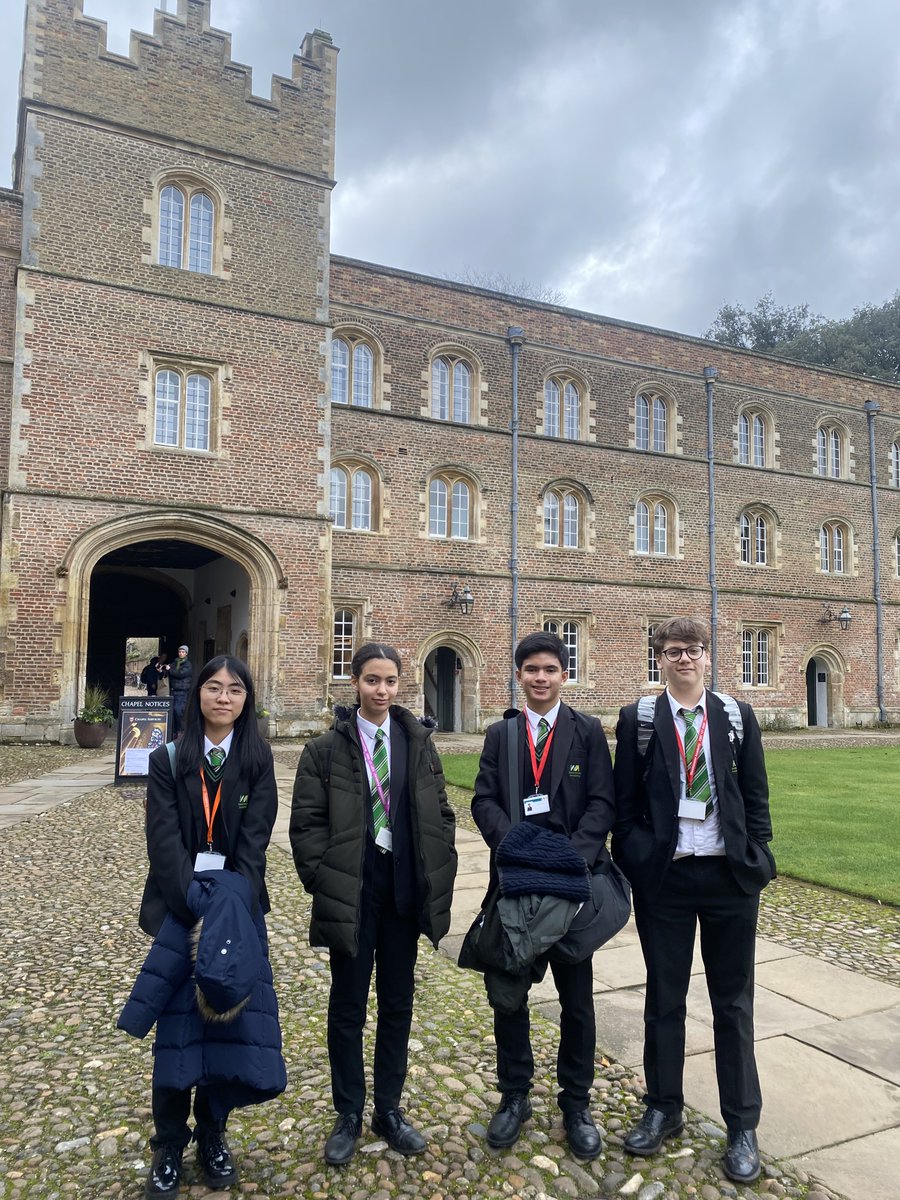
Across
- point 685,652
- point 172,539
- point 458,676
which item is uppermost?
point 172,539

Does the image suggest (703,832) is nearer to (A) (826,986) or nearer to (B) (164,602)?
(A) (826,986)

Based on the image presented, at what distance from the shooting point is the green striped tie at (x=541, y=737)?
3188 millimetres

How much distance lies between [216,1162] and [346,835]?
110 centimetres

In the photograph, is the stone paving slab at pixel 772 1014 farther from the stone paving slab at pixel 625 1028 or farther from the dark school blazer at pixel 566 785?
the dark school blazer at pixel 566 785

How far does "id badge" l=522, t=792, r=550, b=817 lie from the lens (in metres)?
3.10

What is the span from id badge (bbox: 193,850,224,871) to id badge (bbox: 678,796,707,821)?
1.60 metres

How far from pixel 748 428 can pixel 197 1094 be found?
24252mm

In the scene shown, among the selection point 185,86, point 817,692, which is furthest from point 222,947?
point 817,692

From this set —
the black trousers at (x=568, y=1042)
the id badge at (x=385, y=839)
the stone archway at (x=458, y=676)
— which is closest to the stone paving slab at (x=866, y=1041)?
the black trousers at (x=568, y=1042)

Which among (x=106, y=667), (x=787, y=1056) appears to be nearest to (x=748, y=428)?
(x=106, y=667)

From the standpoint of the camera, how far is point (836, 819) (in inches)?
349

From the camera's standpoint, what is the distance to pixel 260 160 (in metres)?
16.9

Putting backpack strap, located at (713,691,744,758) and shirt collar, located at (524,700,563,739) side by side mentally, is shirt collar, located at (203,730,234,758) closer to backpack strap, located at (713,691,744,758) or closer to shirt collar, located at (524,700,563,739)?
shirt collar, located at (524,700,563,739)

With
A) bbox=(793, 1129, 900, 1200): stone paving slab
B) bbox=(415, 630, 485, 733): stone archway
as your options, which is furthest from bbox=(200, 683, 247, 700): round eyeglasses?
bbox=(415, 630, 485, 733): stone archway
